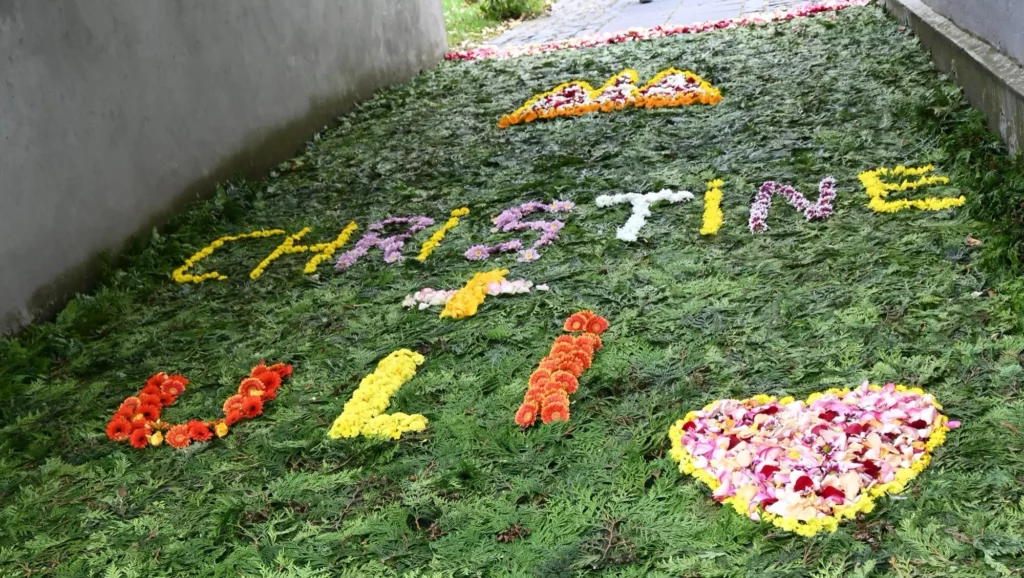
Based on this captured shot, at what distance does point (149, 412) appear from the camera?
2859mm

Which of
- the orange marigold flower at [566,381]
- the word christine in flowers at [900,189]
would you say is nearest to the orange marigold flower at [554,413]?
the orange marigold flower at [566,381]

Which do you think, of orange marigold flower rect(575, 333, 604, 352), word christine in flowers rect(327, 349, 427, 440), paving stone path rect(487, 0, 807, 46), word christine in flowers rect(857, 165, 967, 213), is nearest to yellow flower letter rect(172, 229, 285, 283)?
word christine in flowers rect(327, 349, 427, 440)

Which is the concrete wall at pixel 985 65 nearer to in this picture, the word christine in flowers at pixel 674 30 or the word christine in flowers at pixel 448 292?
the word christine in flowers at pixel 448 292

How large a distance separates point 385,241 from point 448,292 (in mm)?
833

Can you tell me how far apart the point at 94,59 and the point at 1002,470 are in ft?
14.6

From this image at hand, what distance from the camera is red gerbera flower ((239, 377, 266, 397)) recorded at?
112 inches

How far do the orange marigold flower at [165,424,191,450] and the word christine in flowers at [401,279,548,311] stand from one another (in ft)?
3.44

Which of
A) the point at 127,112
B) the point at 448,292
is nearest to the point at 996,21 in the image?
the point at 448,292

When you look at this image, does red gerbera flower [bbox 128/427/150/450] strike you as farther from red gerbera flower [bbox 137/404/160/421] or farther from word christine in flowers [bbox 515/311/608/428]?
word christine in flowers [bbox 515/311/608/428]

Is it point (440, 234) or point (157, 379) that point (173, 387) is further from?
point (440, 234)

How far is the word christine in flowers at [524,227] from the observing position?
3.67m

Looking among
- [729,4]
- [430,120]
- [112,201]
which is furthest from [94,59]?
[729,4]

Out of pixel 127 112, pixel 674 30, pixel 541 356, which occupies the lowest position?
pixel 541 356

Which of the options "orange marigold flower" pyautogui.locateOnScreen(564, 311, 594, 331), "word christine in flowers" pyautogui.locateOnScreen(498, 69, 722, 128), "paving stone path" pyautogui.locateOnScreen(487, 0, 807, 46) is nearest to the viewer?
"orange marigold flower" pyautogui.locateOnScreen(564, 311, 594, 331)
